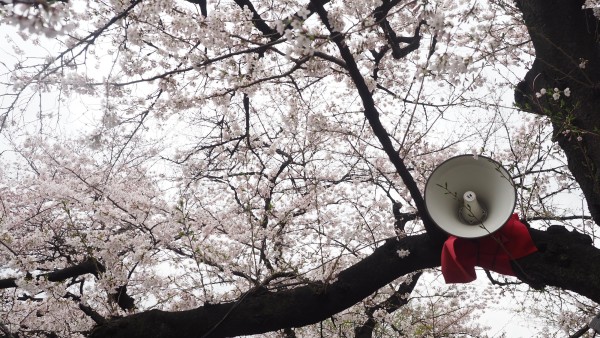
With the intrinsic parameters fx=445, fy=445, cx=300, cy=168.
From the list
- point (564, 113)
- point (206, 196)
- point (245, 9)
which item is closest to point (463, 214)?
point (564, 113)

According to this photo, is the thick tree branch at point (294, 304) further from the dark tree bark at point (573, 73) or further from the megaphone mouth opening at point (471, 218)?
the dark tree bark at point (573, 73)

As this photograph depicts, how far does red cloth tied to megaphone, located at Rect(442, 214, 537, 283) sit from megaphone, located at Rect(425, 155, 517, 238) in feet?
0.33

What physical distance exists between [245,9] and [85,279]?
3468 mm

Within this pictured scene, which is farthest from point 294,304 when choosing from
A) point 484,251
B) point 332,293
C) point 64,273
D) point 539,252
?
point 64,273

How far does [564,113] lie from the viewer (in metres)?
2.36

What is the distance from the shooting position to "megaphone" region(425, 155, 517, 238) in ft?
7.57

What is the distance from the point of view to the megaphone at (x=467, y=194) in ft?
7.57

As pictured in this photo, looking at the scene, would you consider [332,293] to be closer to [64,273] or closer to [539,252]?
[539,252]

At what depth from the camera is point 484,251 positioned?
2.38m

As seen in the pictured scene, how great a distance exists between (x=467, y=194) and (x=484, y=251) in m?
0.32

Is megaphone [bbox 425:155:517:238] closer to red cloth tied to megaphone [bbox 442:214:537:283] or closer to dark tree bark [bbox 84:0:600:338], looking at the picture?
red cloth tied to megaphone [bbox 442:214:537:283]

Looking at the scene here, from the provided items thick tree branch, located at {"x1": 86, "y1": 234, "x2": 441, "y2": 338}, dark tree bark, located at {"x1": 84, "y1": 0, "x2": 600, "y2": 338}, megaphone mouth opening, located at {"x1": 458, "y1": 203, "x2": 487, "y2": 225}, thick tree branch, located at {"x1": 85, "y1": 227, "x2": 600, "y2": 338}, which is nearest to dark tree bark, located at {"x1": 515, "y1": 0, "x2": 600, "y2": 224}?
dark tree bark, located at {"x1": 84, "y1": 0, "x2": 600, "y2": 338}

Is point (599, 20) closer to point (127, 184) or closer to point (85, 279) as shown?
point (85, 279)

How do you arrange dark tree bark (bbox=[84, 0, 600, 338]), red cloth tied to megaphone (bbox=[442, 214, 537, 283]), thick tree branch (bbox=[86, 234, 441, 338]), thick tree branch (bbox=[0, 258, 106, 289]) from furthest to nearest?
thick tree branch (bbox=[0, 258, 106, 289]), thick tree branch (bbox=[86, 234, 441, 338]), red cloth tied to megaphone (bbox=[442, 214, 537, 283]), dark tree bark (bbox=[84, 0, 600, 338])
